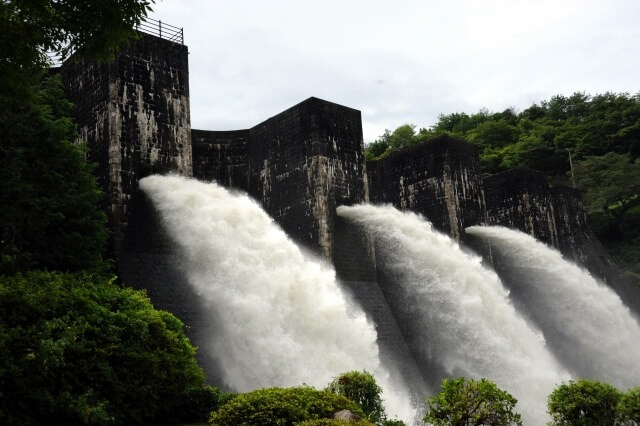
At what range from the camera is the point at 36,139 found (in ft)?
44.2

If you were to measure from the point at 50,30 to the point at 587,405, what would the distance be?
1007 cm

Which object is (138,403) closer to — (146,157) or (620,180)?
(146,157)

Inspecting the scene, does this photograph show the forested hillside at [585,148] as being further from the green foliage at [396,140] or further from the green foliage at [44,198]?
the green foliage at [44,198]

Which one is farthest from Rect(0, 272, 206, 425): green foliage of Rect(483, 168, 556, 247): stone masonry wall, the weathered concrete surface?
Rect(483, 168, 556, 247): stone masonry wall

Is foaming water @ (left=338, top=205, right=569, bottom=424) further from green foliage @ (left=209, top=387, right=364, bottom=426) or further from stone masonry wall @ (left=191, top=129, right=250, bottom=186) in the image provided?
green foliage @ (left=209, top=387, right=364, bottom=426)

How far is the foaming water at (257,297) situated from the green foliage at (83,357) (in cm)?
319

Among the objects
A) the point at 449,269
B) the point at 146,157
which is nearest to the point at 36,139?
the point at 146,157

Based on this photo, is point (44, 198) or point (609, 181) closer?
point (44, 198)

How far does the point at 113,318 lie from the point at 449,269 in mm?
12714

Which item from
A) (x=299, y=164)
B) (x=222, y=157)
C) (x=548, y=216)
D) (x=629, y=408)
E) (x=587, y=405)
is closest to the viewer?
(x=629, y=408)

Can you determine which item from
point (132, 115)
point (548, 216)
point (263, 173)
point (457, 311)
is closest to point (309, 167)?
point (263, 173)

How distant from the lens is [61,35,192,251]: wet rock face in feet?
53.9

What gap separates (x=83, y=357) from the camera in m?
9.83

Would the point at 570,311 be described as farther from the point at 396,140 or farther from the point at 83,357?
the point at 396,140
